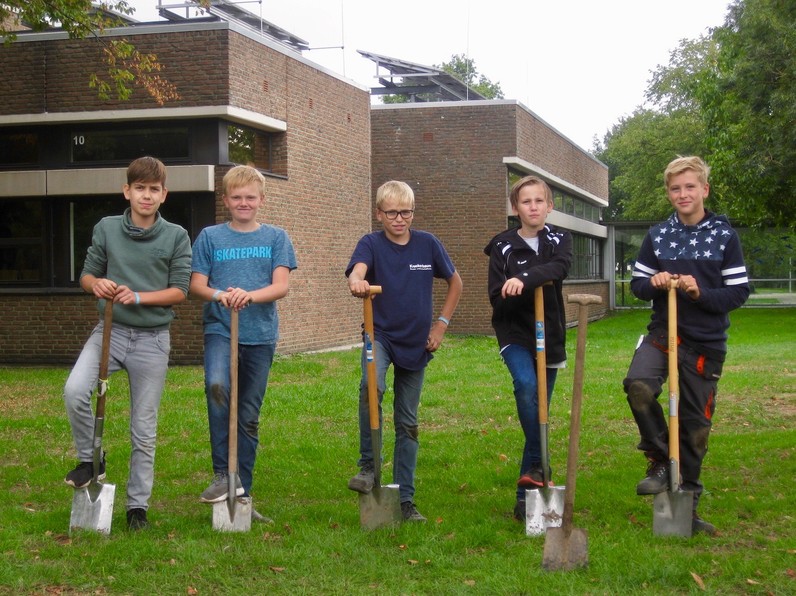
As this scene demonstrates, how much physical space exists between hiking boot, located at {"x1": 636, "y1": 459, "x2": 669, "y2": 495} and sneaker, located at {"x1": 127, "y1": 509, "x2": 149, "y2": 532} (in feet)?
8.76

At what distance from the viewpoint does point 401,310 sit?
237 inches

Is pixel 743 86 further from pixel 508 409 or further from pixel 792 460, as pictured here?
pixel 792 460

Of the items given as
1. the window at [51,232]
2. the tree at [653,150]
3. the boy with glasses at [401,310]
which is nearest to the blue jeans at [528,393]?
the boy with glasses at [401,310]

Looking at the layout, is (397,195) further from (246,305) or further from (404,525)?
(404,525)

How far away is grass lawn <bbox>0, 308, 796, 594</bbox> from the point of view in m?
4.86

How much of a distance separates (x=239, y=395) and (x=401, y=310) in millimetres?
1049

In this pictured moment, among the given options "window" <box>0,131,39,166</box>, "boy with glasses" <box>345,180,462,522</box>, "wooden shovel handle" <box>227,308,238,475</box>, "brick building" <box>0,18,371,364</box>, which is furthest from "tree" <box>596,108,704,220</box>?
"wooden shovel handle" <box>227,308,238,475</box>

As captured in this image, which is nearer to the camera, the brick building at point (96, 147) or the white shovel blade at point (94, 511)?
the white shovel blade at point (94, 511)

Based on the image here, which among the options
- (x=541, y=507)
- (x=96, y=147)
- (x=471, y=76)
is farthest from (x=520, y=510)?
(x=471, y=76)

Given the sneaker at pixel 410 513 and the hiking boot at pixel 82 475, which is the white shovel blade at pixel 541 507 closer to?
the sneaker at pixel 410 513

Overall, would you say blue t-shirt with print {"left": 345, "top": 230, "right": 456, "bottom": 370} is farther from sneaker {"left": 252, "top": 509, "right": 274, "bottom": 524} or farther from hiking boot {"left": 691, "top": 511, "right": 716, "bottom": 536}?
hiking boot {"left": 691, "top": 511, "right": 716, "bottom": 536}

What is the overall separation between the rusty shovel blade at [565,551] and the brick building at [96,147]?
12103 millimetres

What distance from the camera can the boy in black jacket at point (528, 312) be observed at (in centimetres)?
597

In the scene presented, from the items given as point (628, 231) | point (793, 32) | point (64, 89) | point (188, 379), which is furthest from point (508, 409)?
point (628, 231)
